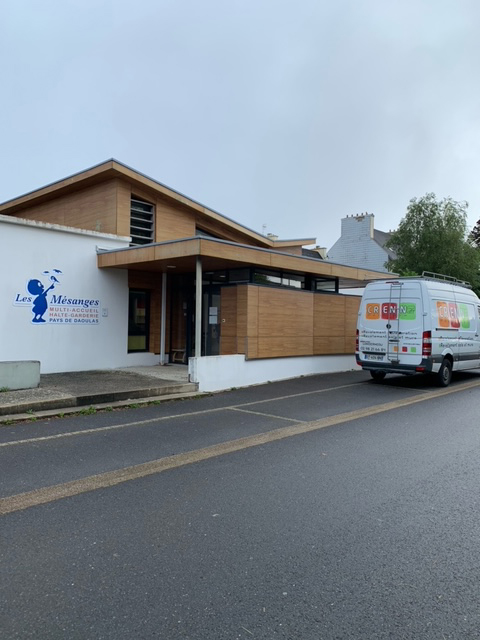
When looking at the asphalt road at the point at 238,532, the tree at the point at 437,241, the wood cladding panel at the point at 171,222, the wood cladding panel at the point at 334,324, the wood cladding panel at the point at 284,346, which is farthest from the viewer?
the tree at the point at 437,241

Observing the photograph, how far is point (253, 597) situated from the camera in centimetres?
297

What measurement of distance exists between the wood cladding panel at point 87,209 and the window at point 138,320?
2.12 m

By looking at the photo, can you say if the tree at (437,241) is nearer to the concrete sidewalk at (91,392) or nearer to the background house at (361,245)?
the background house at (361,245)

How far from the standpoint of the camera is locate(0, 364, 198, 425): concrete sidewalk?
8.41m

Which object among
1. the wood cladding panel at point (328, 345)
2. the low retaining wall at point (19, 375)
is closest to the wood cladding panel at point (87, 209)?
the low retaining wall at point (19, 375)

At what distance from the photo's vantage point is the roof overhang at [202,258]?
11.0 m

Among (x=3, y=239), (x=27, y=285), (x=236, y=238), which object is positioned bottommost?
(x=27, y=285)

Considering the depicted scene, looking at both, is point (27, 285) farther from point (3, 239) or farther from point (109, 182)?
point (109, 182)

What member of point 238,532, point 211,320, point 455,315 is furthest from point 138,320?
point 238,532

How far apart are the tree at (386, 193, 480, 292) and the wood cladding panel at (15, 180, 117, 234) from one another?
58.1ft

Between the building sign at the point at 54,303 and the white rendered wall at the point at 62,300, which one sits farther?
the building sign at the point at 54,303

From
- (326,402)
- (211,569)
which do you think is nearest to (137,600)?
(211,569)

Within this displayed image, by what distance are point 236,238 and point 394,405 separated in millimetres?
11105

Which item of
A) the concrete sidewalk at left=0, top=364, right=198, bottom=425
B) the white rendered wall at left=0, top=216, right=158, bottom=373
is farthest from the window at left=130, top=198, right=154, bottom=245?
the concrete sidewalk at left=0, top=364, right=198, bottom=425
